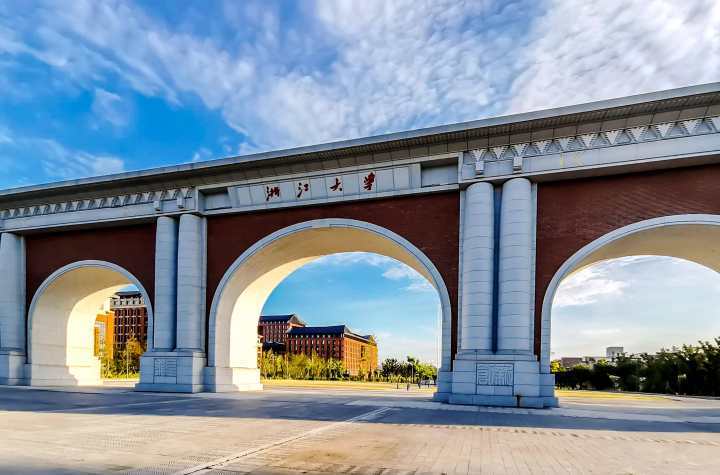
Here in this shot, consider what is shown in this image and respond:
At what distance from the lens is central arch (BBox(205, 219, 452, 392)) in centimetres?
1641

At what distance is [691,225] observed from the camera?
1320cm

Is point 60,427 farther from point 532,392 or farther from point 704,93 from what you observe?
point 704,93

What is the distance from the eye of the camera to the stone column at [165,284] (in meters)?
17.3

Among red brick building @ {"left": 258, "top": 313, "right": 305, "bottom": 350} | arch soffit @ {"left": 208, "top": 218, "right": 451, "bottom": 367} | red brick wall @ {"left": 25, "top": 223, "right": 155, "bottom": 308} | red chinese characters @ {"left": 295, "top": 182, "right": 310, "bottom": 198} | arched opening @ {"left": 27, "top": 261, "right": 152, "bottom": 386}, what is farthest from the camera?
red brick building @ {"left": 258, "top": 313, "right": 305, "bottom": 350}

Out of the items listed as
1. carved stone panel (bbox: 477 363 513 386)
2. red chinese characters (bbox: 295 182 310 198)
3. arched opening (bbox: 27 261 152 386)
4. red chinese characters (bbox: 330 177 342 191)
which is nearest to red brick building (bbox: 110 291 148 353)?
arched opening (bbox: 27 261 152 386)

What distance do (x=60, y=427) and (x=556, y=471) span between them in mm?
7720

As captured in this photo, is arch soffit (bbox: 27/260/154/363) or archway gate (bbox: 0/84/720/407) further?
arch soffit (bbox: 27/260/154/363)

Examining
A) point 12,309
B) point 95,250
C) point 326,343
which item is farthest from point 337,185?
point 326,343

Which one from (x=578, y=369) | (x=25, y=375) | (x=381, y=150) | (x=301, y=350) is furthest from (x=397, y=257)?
(x=301, y=350)

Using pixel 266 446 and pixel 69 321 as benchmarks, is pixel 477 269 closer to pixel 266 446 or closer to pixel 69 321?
pixel 266 446

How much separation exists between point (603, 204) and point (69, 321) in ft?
71.9

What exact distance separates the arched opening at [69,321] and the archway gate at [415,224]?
0.19 meters

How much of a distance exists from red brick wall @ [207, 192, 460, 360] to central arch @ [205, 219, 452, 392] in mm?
249

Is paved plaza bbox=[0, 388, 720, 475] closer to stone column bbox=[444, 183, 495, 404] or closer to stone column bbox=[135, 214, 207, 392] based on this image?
stone column bbox=[444, 183, 495, 404]
